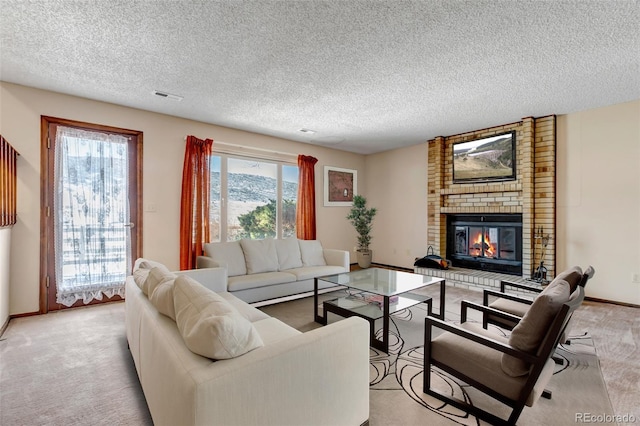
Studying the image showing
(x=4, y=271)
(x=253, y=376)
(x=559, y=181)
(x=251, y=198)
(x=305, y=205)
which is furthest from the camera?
(x=305, y=205)

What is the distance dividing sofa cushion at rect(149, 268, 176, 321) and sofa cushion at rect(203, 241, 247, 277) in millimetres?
1830

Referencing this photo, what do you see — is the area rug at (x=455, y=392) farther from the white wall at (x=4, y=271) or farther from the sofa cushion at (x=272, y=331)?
the white wall at (x=4, y=271)

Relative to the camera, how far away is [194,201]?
4523 millimetres

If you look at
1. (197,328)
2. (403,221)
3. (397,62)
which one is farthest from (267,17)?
(403,221)

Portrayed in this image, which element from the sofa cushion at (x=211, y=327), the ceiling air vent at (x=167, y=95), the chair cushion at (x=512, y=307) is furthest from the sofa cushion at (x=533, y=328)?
the ceiling air vent at (x=167, y=95)

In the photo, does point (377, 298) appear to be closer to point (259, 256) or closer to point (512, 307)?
point (512, 307)

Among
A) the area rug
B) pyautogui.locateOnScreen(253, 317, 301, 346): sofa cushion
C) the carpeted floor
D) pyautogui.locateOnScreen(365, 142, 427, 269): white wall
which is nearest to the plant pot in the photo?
pyautogui.locateOnScreen(365, 142, 427, 269): white wall

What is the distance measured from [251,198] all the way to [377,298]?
2894 mm

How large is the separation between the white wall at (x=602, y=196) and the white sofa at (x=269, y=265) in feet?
10.6

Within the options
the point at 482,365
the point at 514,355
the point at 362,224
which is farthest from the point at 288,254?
the point at 514,355

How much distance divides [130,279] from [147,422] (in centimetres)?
121

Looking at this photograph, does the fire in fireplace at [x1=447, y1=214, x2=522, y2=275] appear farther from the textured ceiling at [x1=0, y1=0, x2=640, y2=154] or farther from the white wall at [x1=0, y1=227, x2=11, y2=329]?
the white wall at [x1=0, y1=227, x2=11, y2=329]

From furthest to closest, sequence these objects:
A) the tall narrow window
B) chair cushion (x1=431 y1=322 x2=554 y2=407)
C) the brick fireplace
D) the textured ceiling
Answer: the brick fireplace → the tall narrow window → the textured ceiling → chair cushion (x1=431 y1=322 x2=554 y2=407)

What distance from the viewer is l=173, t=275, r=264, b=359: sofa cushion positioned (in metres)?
1.19
